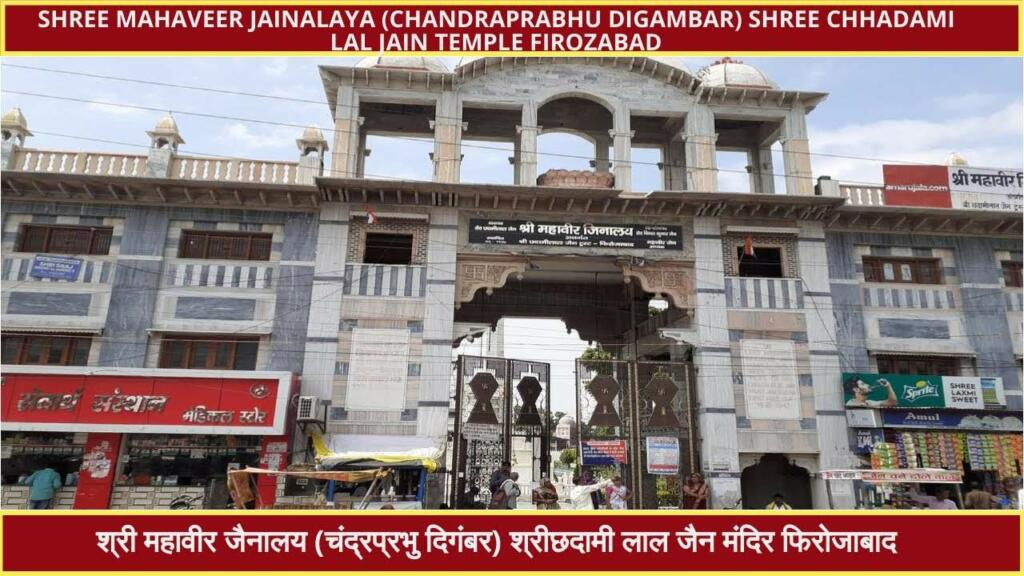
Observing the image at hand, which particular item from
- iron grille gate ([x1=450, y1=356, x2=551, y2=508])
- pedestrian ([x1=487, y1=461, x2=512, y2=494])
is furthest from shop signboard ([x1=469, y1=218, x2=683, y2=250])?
pedestrian ([x1=487, y1=461, x2=512, y2=494])

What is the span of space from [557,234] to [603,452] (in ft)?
20.1

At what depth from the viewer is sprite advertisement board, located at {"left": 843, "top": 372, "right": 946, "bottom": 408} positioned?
690 inches

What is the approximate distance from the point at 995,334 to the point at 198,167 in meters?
22.9

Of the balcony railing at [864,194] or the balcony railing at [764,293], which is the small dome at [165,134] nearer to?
the balcony railing at [764,293]

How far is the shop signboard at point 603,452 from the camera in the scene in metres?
17.9

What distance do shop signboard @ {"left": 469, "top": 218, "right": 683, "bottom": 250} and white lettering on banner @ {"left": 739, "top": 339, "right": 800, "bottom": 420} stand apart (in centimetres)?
390

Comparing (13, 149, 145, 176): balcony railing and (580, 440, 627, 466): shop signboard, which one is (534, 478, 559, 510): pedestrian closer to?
(580, 440, 627, 466): shop signboard

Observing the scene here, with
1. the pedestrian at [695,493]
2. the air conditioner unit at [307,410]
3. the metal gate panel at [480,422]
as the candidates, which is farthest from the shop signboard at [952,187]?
the air conditioner unit at [307,410]

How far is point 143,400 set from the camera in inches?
619

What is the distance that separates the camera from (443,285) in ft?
59.0

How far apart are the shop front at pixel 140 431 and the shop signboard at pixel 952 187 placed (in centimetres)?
1775

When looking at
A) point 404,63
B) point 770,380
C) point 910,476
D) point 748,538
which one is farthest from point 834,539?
point 404,63

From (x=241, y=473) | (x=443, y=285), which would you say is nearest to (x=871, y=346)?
(x=443, y=285)

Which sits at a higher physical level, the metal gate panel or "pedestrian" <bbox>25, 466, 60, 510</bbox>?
the metal gate panel
